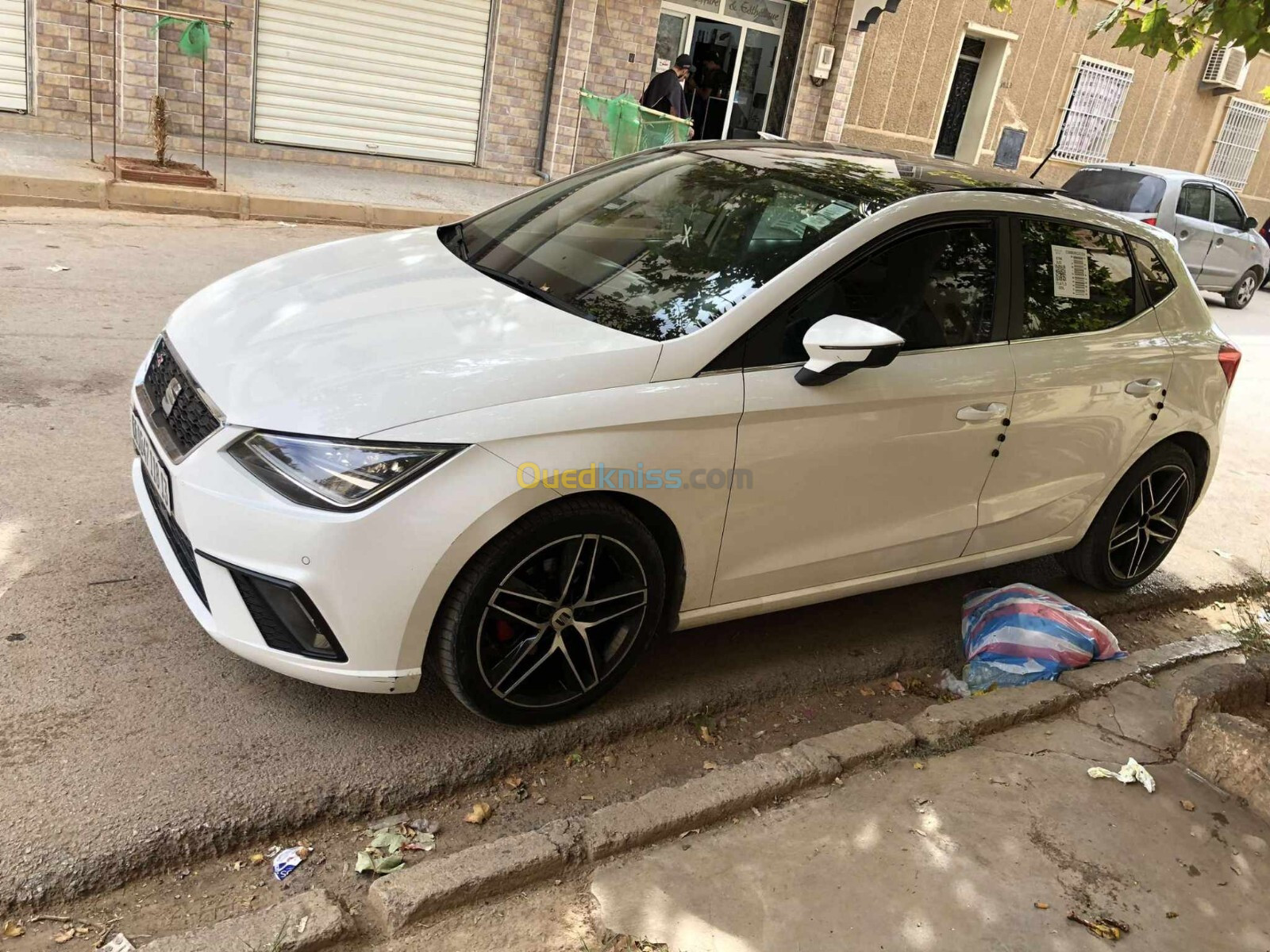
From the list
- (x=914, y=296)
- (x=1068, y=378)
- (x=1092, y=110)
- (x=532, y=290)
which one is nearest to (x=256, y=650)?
(x=532, y=290)

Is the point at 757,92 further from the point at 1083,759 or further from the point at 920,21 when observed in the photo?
the point at 1083,759

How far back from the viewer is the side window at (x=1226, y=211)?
46.7 ft

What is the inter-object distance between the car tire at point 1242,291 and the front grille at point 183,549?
1608 cm

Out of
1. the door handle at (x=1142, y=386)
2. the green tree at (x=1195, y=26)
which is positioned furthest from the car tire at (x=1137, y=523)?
→ the green tree at (x=1195, y=26)

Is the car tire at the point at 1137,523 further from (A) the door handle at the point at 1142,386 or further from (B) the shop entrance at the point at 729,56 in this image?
(B) the shop entrance at the point at 729,56

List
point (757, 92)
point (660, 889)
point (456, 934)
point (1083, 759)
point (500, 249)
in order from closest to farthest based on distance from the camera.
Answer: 1. point (456, 934)
2. point (660, 889)
3. point (1083, 759)
4. point (500, 249)
5. point (757, 92)

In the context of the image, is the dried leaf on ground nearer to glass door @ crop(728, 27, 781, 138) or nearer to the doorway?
glass door @ crop(728, 27, 781, 138)

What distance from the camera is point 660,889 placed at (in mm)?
2637

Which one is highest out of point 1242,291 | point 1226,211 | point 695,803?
point 1226,211

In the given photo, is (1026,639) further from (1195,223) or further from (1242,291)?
(1242,291)

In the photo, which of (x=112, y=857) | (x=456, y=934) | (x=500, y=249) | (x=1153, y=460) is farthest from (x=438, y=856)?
(x=1153, y=460)

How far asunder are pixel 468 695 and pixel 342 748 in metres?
0.39

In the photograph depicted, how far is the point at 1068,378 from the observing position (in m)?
3.87

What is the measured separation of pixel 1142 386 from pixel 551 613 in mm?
2676
